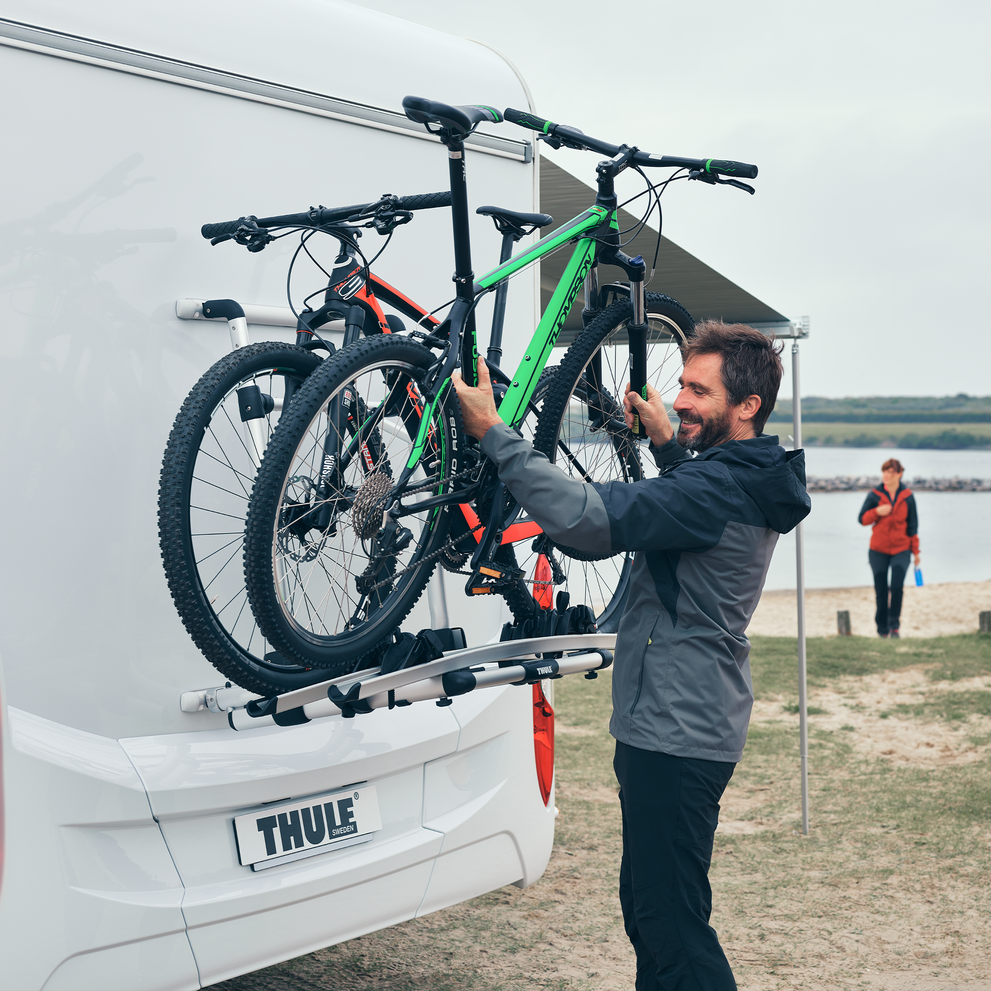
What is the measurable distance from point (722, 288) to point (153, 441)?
10.3 ft

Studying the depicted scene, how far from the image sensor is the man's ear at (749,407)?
2451mm

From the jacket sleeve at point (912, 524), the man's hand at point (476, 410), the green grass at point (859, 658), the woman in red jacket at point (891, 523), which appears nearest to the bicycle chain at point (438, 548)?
the man's hand at point (476, 410)

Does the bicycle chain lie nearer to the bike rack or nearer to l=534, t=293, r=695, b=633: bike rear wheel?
the bike rack

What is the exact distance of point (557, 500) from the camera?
7.10 ft

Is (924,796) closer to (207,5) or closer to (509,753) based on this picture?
(509,753)

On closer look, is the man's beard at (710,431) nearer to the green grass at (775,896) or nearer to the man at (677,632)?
the man at (677,632)

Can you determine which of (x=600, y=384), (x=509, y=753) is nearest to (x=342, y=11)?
(x=600, y=384)

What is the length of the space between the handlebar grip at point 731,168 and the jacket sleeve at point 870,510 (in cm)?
788

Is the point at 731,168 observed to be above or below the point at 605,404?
above

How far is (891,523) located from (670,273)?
249 inches

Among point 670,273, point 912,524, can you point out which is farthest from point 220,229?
point 912,524

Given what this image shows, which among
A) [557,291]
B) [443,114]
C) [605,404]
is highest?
[443,114]

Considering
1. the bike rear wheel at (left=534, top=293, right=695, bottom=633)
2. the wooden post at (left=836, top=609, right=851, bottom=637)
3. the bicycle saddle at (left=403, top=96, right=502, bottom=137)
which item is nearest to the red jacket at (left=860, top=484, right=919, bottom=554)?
the wooden post at (left=836, top=609, right=851, bottom=637)

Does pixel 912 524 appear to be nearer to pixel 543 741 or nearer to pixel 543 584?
pixel 543 741
